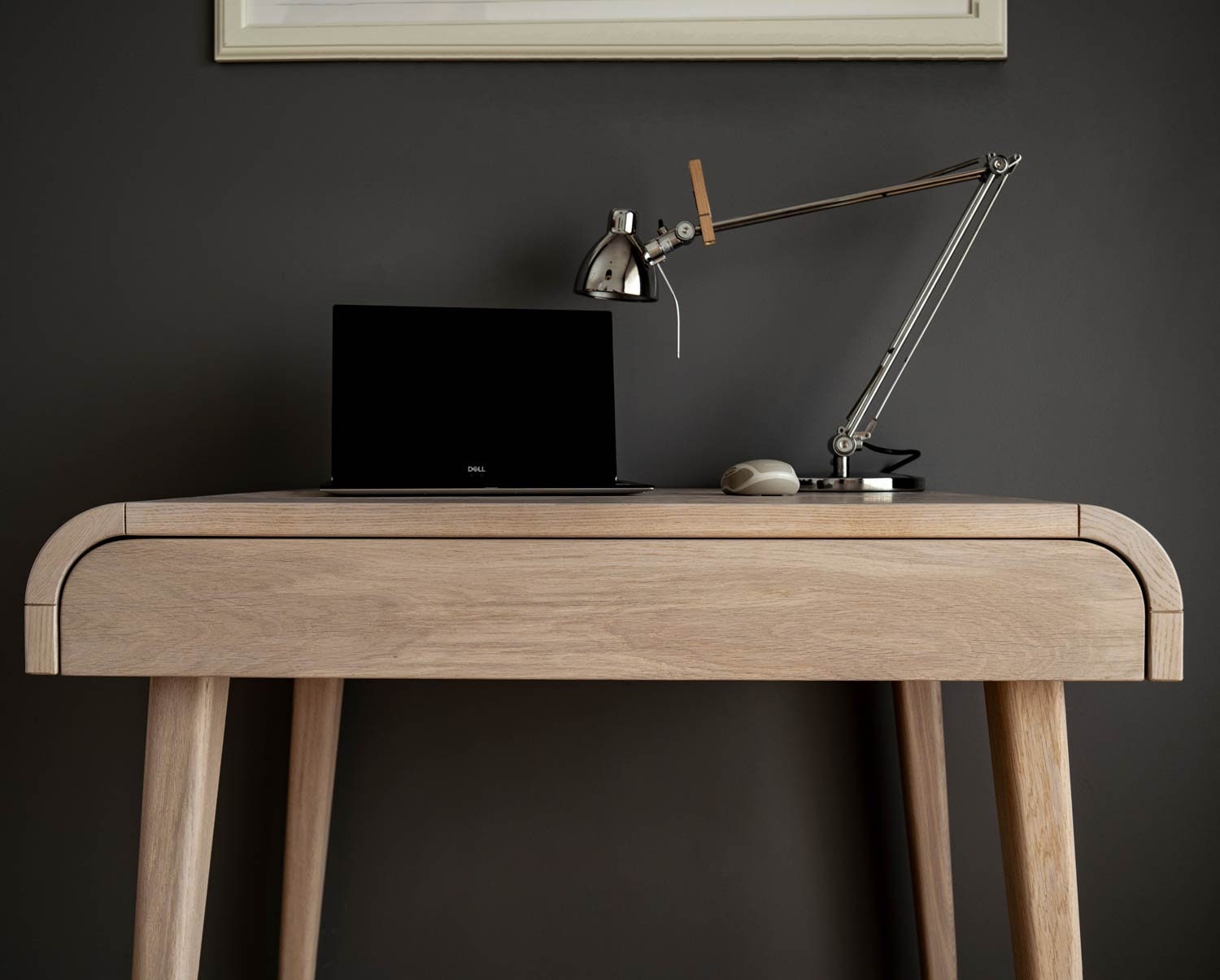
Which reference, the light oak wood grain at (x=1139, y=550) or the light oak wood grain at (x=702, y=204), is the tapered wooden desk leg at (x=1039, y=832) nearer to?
the light oak wood grain at (x=1139, y=550)

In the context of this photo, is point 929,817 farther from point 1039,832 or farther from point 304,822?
point 304,822

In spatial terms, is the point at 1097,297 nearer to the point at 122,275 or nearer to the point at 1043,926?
the point at 1043,926

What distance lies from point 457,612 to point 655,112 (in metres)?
0.81

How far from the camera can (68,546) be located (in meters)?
0.71

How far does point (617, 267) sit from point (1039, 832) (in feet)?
2.31

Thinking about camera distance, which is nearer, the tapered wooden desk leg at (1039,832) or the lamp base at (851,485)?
the tapered wooden desk leg at (1039,832)

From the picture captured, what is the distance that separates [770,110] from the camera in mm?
1246

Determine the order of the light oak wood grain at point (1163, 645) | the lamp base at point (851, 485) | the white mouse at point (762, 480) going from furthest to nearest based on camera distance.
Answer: the lamp base at point (851, 485) → the white mouse at point (762, 480) → the light oak wood grain at point (1163, 645)

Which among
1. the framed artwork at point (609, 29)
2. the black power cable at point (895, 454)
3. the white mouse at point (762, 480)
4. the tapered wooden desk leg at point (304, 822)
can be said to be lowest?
the tapered wooden desk leg at point (304, 822)

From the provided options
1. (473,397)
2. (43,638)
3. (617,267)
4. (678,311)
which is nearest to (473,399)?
(473,397)

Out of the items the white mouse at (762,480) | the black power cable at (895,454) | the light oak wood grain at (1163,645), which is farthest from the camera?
the black power cable at (895,454)

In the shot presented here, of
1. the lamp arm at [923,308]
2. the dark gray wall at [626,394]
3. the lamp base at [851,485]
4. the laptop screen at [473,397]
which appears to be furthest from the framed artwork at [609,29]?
the lamp base at [851,485]

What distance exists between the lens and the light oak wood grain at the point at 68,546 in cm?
71

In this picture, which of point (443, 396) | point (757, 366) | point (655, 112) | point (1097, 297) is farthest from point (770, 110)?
point (443, 396)
